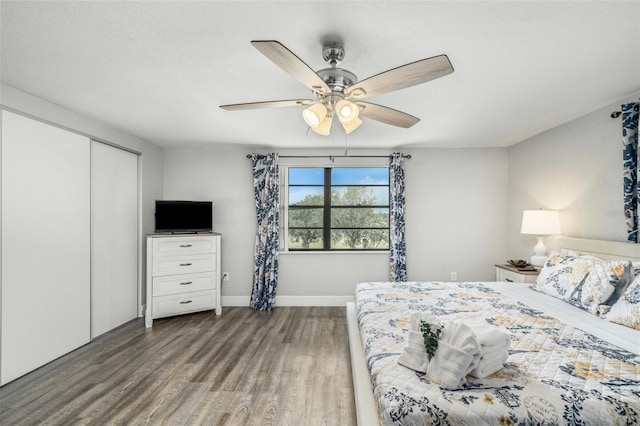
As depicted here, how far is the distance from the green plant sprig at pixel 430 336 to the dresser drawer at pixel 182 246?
3314mm

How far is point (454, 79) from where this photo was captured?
227 cm

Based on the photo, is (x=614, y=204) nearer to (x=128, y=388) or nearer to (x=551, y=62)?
(x=551, y=62)

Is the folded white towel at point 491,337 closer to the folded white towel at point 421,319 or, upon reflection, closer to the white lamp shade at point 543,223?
the folded white towel at point 421,319

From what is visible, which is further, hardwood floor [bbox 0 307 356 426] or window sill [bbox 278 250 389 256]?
window sill [bbox 278 250 389 256]

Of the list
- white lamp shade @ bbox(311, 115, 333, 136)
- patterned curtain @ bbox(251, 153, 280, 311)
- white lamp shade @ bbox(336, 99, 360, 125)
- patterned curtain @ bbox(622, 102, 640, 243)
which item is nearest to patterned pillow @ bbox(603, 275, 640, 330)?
patterned curtain @ bbox(622, 102, 640, 243)

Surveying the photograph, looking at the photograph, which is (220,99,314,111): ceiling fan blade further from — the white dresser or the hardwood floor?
the white dresser

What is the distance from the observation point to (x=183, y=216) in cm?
418

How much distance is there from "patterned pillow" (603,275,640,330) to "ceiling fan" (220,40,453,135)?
1905 mm

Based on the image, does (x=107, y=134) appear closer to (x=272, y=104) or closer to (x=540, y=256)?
(x=272, y=104)

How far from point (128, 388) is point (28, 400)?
664 mm

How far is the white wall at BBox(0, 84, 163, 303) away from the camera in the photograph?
8.14 feet

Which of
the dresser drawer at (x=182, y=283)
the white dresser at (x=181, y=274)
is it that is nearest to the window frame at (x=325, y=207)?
the white dresser at (x=181, y=274)

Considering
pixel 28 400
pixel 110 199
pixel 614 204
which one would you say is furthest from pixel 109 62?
pixel 614 204

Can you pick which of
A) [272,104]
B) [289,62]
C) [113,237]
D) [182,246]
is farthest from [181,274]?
[289,62]
